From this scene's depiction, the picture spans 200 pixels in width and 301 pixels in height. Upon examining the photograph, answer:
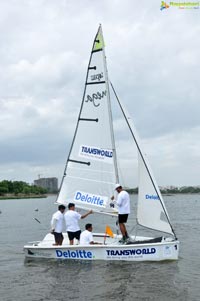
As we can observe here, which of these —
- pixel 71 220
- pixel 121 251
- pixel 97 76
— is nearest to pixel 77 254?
pixel 71 220

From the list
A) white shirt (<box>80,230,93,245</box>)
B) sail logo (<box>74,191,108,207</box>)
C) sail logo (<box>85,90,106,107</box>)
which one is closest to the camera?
white shirt (<box>80,230,93,245</box>)

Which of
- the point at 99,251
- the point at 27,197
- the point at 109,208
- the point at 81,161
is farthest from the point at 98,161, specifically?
the point at 27,197

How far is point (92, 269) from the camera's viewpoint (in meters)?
13.0

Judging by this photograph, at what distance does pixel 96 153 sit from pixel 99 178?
3.03ft

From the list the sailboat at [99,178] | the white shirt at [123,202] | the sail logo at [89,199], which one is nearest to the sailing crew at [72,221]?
the sailboat at [99,178]

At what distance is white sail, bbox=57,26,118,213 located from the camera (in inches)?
586

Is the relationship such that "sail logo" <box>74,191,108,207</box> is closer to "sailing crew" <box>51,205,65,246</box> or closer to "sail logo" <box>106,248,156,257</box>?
"sailing crew" <box>51,205,65,246</box>

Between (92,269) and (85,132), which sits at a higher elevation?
(85,132)

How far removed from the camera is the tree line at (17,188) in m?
151

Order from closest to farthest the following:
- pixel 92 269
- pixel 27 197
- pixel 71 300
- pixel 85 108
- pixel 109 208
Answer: pixel 71 300, pixel 92 269, pixel 109 208, pixel 85 108, pixel 27 197

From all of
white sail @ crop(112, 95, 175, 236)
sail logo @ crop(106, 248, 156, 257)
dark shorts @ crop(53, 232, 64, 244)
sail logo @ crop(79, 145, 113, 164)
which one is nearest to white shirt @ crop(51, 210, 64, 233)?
dark shorts @ crop(53, 232, 64, 244)

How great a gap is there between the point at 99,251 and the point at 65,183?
3146 mm

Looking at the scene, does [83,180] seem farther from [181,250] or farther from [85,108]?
[181,250]

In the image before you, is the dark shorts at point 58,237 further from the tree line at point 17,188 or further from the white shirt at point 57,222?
the tree line at point 17,188
